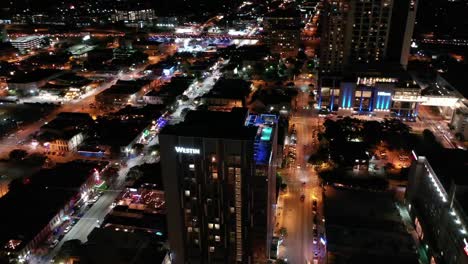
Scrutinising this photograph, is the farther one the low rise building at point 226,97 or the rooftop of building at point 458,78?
the low rise building at point 226,97

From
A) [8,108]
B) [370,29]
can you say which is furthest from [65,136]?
[370,29]

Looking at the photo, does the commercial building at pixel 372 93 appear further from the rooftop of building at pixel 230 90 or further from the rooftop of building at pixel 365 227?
the rooftop of building at pixel 365 227

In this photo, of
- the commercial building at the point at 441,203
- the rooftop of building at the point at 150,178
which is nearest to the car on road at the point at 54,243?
the rooftop of building at the point at 150,178

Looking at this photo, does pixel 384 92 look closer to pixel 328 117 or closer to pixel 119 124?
pixel 328 117

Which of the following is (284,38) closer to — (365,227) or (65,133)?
(65,133)

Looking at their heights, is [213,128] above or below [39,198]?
above

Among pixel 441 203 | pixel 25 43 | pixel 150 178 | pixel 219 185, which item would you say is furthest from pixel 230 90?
pixel 25 43

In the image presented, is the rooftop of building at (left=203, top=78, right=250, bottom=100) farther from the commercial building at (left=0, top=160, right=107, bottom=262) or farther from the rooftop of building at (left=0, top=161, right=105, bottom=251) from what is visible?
the rooftop of building at (left=0, top=161, right=105, bottom=251)

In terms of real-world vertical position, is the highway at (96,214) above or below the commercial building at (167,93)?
below

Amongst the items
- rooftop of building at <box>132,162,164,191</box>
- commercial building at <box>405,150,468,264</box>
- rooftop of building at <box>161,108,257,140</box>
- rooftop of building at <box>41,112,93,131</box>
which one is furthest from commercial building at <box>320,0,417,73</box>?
rooftop of building at <box>161,108,257,140</box>
